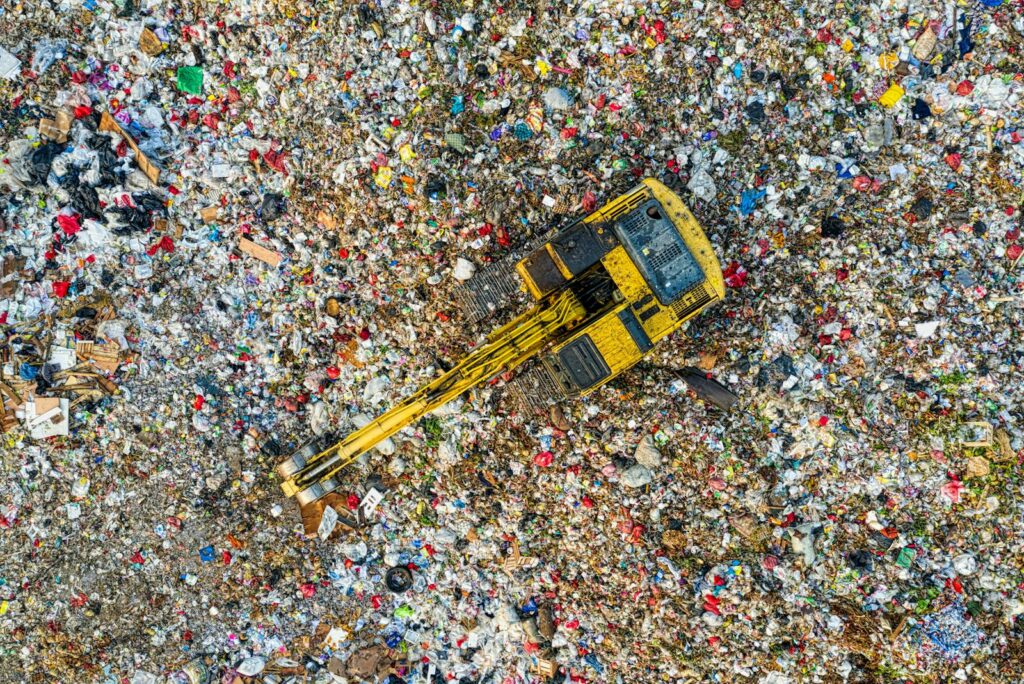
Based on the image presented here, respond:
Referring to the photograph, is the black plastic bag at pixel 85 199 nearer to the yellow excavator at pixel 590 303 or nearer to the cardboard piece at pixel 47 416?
the cardboard piece at pixel 47 416

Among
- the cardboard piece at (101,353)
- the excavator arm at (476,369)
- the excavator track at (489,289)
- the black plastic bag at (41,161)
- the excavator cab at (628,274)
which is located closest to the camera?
the excavator cab at (628,274)

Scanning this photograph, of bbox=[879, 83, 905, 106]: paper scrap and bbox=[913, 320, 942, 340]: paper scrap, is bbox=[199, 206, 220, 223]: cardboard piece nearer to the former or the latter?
bbox=[879, 83, 905, 106]: paper scrap

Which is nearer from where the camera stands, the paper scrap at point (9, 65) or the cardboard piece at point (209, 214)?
the paper scrap at point (9, 65)

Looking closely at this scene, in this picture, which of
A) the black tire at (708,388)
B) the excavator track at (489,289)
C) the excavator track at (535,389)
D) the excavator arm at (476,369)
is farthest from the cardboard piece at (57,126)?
the black tire at (708,388)

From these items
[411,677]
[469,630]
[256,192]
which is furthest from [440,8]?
[411,677]

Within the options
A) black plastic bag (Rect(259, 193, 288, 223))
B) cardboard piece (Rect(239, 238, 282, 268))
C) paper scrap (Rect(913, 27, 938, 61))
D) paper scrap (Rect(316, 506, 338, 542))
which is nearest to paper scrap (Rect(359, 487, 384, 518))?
paper scrap (Rect(316, 506, 338, 542))

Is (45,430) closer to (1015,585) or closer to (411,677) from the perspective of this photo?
(411,677)
